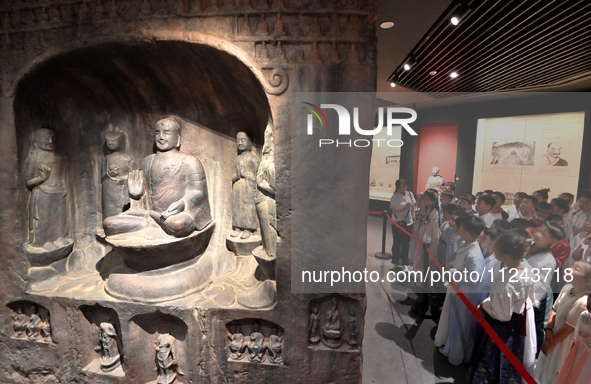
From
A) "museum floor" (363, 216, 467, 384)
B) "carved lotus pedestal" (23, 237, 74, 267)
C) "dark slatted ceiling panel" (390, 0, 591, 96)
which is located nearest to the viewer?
"dark slatted ceiling panel" (390, 0, 591, 96)

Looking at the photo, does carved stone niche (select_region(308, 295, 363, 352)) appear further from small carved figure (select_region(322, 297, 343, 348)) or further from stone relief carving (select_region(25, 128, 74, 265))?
stone relief carving (select_region(25, 128, 74, 265))

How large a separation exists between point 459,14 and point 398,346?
12.4ft

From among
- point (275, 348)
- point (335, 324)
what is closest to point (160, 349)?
point (275, 348)

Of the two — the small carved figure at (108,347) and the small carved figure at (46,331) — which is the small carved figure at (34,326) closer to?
the small carved figure at (46,331)

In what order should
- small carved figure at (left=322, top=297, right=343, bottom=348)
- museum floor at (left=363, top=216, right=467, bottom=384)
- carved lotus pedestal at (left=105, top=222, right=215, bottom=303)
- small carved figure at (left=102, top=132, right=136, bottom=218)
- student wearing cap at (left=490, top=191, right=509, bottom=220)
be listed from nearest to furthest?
student wearing cap at (left=490, top=191, right=509, bottom=220)
small carved figure at (left=322, top=297, right=343, bottom=348)
carved lotus pedestal at (left=105, top=222, right=215, bottom=303)
museum floor at (left=363, top=216, right=467, bottom=384)
small carved figure at (left=102, top=132, right=136, bottom=218)

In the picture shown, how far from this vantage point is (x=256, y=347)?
129 inches

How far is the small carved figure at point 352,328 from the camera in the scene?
320 cm

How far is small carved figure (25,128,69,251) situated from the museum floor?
3.91 metres

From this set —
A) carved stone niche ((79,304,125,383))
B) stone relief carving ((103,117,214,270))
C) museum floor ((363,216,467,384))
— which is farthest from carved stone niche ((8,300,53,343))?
museum floor ((363,216,467,384))

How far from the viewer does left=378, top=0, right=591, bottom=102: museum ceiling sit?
9.93 ft

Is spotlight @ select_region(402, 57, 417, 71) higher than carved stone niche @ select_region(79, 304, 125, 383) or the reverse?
higher

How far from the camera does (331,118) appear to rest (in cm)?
296

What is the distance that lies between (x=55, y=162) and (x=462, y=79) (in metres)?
5.12

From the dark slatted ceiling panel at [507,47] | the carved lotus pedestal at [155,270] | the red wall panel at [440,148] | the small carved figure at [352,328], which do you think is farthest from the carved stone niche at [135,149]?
the dark slatted ceiling panel at [507,47]
